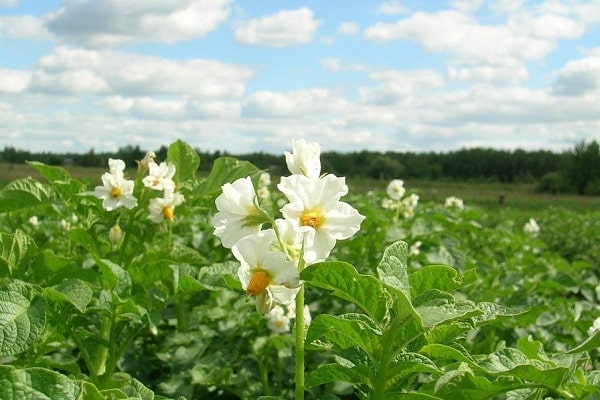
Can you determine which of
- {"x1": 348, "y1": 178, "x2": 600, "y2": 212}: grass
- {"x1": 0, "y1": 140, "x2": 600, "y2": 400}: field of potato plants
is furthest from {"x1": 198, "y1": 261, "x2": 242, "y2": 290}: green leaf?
{"x1": 348, "y1": 178, "x2": 600, "y2": 212}: grass

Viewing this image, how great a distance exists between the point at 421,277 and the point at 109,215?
61.6 inches

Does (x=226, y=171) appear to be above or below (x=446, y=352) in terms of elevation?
above

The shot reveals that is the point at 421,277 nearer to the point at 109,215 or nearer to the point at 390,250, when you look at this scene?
the point at 390,250

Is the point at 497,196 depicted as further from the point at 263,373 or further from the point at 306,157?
the point at 306,157

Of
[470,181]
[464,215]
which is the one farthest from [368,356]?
[470,181]

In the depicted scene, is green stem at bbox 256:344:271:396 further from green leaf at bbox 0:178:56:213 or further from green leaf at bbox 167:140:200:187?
green leaf at bbox 0:178:56:213

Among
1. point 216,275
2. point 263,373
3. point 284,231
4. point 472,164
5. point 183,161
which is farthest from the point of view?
point 472,164

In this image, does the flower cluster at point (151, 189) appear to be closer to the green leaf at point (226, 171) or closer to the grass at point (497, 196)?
the green leaf at point (226, 171)

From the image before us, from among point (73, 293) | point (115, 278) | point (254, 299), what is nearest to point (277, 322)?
point (254, 299)

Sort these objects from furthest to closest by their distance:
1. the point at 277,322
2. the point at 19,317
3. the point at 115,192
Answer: the point at 277,322
the point at 115,192
the point at 19,317

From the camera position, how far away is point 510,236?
226 inches

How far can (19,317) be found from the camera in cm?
155

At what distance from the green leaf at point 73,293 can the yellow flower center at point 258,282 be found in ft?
2.18

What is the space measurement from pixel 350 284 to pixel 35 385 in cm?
51
